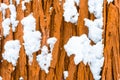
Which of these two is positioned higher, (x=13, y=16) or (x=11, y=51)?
(x=13, y=16)

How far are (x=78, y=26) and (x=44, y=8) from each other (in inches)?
6.6

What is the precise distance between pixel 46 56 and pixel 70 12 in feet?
0.70

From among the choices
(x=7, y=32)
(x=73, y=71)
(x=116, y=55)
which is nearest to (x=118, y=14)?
(x=116, y=55)

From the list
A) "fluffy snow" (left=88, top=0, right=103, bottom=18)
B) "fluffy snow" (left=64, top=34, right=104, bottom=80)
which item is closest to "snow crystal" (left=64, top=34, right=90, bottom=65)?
"fluffy snow" (left=64, top=34, right=104, bottom=80)

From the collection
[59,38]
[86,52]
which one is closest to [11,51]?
[59,38]

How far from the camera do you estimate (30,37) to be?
4.73 feet

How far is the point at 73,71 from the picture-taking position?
1397 millimetres

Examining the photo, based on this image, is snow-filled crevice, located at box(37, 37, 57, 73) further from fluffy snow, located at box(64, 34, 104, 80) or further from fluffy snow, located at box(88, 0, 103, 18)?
fluffy snow, located at box(88, 0, 103, 18)

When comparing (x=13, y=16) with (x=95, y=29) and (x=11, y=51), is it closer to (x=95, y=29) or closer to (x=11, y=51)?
(x=11, y=51)

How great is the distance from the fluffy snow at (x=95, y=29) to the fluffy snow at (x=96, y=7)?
3 centimetres

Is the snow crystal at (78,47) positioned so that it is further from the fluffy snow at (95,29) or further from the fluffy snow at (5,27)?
the fluffy snow at (5,27)

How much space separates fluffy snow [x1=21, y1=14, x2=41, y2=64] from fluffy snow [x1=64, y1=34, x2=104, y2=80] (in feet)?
0.42

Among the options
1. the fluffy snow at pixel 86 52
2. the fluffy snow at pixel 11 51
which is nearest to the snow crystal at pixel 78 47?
the fluffy snow at pixel 86 52

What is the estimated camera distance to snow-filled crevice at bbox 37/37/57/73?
1.42m
